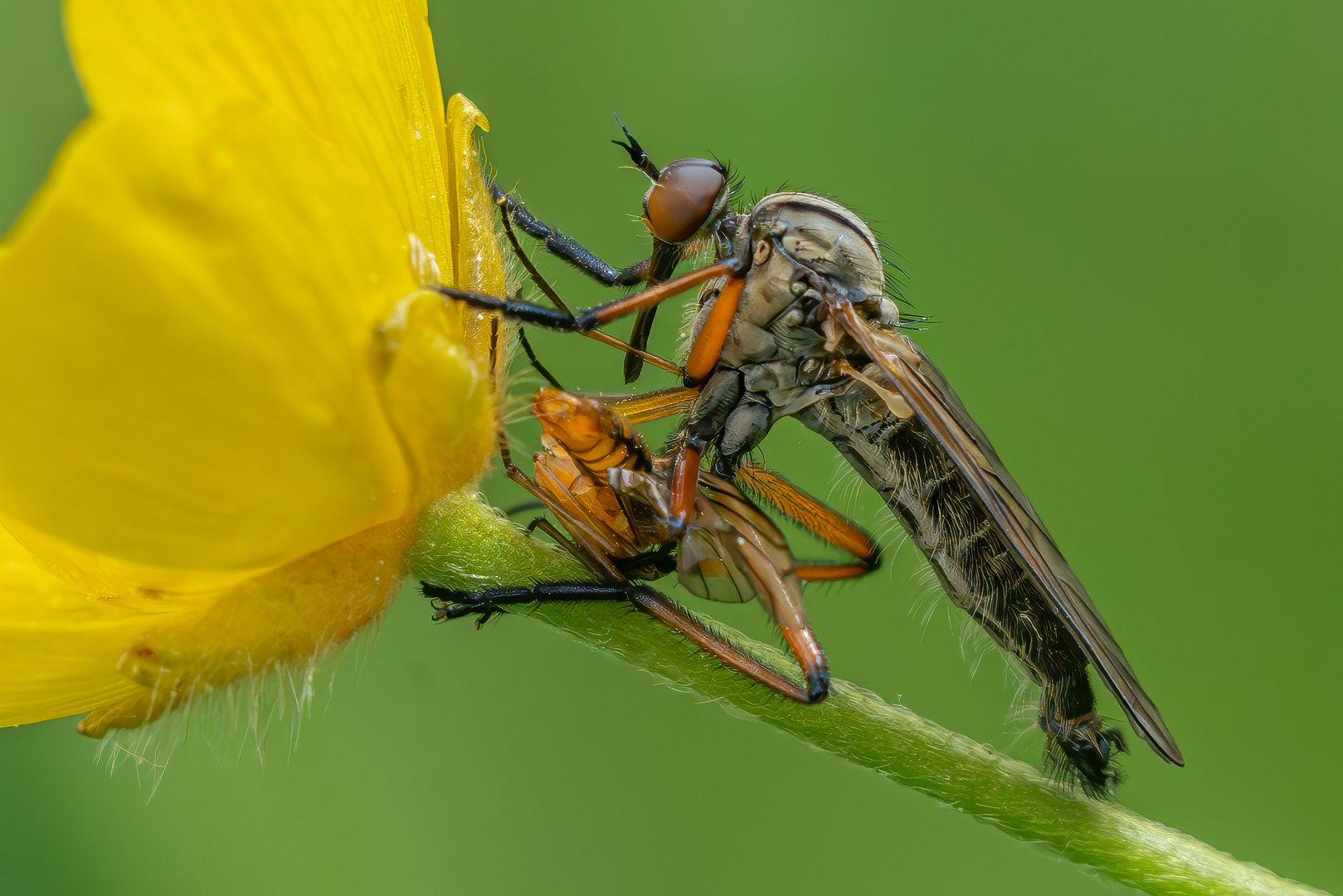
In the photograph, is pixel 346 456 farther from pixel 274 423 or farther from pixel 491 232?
pixel 491 232

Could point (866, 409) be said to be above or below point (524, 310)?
below

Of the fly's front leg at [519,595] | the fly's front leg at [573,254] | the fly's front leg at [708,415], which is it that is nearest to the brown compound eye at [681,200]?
the fly's front leg at [573,254]

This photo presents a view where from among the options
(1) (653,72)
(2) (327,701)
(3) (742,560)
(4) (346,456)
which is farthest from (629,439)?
(1) (653,72)

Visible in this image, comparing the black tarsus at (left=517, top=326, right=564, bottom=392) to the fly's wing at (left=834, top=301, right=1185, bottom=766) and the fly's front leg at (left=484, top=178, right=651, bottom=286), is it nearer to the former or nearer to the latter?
the fly's front leg at (left=484, top=178, right=651, bottom=286)

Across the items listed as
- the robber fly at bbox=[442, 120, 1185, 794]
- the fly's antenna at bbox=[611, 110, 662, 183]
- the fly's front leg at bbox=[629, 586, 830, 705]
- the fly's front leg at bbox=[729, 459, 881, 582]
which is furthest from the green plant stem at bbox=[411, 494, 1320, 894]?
the fly's antenna at bbox=[611, 110, 662, 183]

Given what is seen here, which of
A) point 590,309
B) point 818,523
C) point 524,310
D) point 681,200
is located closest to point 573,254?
point 681,200

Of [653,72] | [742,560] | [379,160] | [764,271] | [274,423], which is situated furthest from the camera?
[653,72]

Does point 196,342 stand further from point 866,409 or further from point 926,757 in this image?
point 866,409

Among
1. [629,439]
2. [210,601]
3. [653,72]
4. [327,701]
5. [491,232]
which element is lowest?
[327,701]
